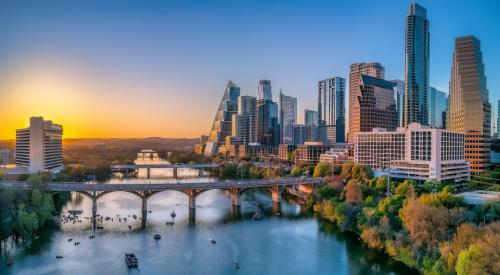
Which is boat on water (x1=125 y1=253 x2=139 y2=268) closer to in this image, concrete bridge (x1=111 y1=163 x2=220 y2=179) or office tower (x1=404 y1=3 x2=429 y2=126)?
concrete bridge (x1=111 y1=163 x2=220 y2=179)

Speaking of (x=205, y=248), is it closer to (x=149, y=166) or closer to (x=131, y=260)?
(x=131, y=260)

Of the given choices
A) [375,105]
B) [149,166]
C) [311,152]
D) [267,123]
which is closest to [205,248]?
[311,152]

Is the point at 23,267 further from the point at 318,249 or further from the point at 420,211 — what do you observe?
the point at 420,211

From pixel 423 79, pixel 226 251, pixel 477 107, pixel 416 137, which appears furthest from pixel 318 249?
pixel 423 79

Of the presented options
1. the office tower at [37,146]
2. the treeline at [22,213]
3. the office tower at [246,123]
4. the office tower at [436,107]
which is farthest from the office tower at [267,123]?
the treeline at [22,213]

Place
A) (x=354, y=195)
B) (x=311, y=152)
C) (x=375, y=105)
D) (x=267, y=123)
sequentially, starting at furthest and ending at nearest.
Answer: (x=267, y=123)
(x=311, y=152)
(x=375, y=105)
(x=354, y=195)

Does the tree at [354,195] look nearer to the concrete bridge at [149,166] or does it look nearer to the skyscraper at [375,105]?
the skyscraper at [375,105]

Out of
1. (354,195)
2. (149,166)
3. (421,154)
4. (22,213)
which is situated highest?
(421,154)
